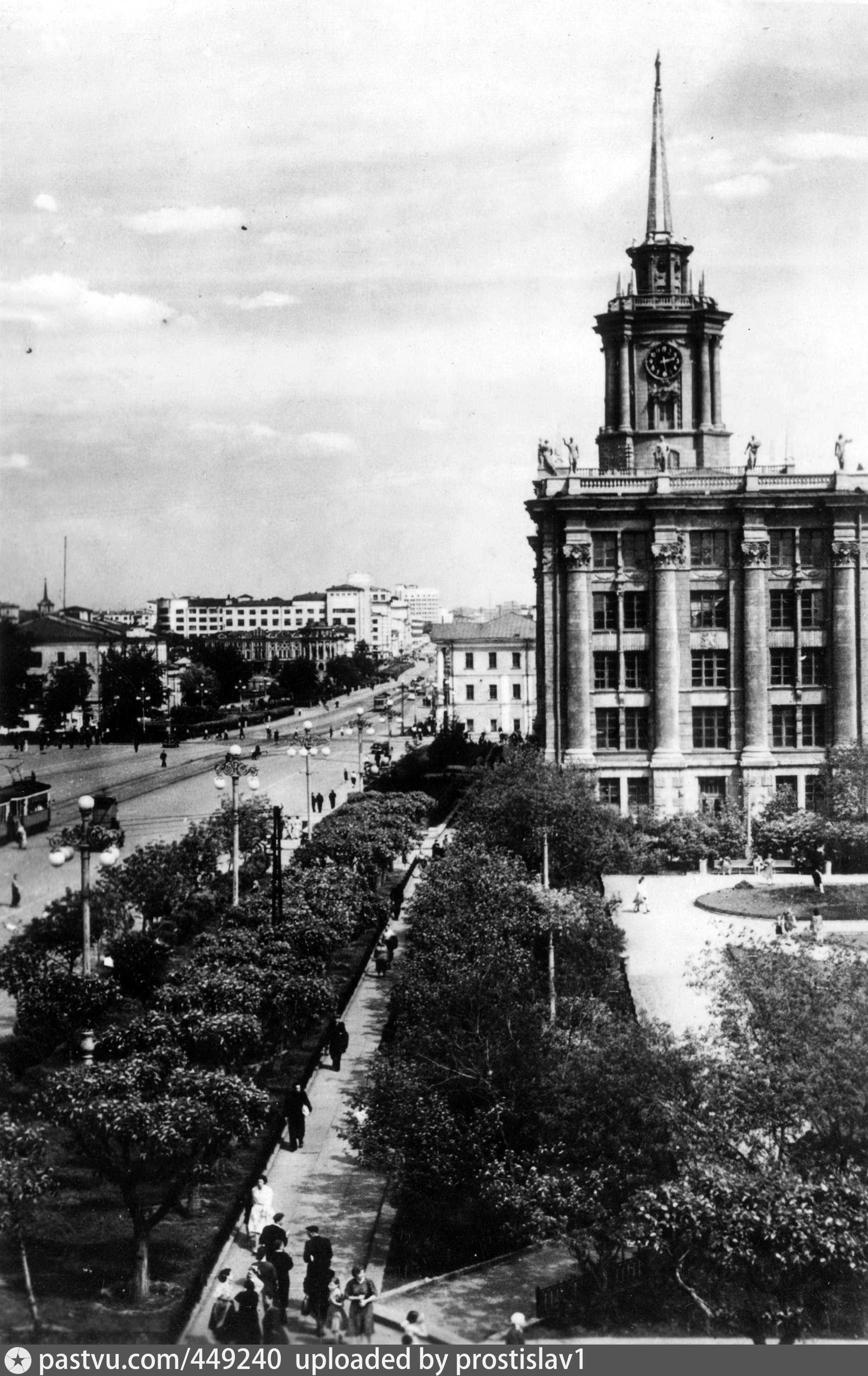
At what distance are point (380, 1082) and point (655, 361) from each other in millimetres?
58966

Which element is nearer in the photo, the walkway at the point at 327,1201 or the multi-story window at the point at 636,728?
the walkway at the point at 327,1201

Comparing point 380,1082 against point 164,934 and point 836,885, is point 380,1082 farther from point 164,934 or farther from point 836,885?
point 836,885

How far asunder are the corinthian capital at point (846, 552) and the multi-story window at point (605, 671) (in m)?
12.1

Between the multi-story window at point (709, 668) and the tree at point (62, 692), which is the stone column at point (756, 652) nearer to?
the multi-story window at point (709, 668)

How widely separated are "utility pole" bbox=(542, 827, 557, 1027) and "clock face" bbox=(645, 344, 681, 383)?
120 ft

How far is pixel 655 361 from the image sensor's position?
253 ft

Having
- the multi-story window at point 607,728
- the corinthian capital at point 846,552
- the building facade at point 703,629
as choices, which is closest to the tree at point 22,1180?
the building facade at point 703,629

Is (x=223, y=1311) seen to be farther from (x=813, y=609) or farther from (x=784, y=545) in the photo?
(x=813, y=609)

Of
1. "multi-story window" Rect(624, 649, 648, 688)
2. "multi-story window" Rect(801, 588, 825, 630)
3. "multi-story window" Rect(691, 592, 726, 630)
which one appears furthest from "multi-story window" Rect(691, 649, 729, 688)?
"multi-story window" Rect(801, 588, 825, 630)

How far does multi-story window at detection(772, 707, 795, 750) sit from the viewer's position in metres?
70.4

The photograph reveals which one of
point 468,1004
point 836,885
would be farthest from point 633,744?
point 468,1004

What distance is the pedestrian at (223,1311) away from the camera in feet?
63.5

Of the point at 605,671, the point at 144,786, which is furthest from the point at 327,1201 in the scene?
the point at 144,786

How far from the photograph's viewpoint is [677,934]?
46.0 metres
